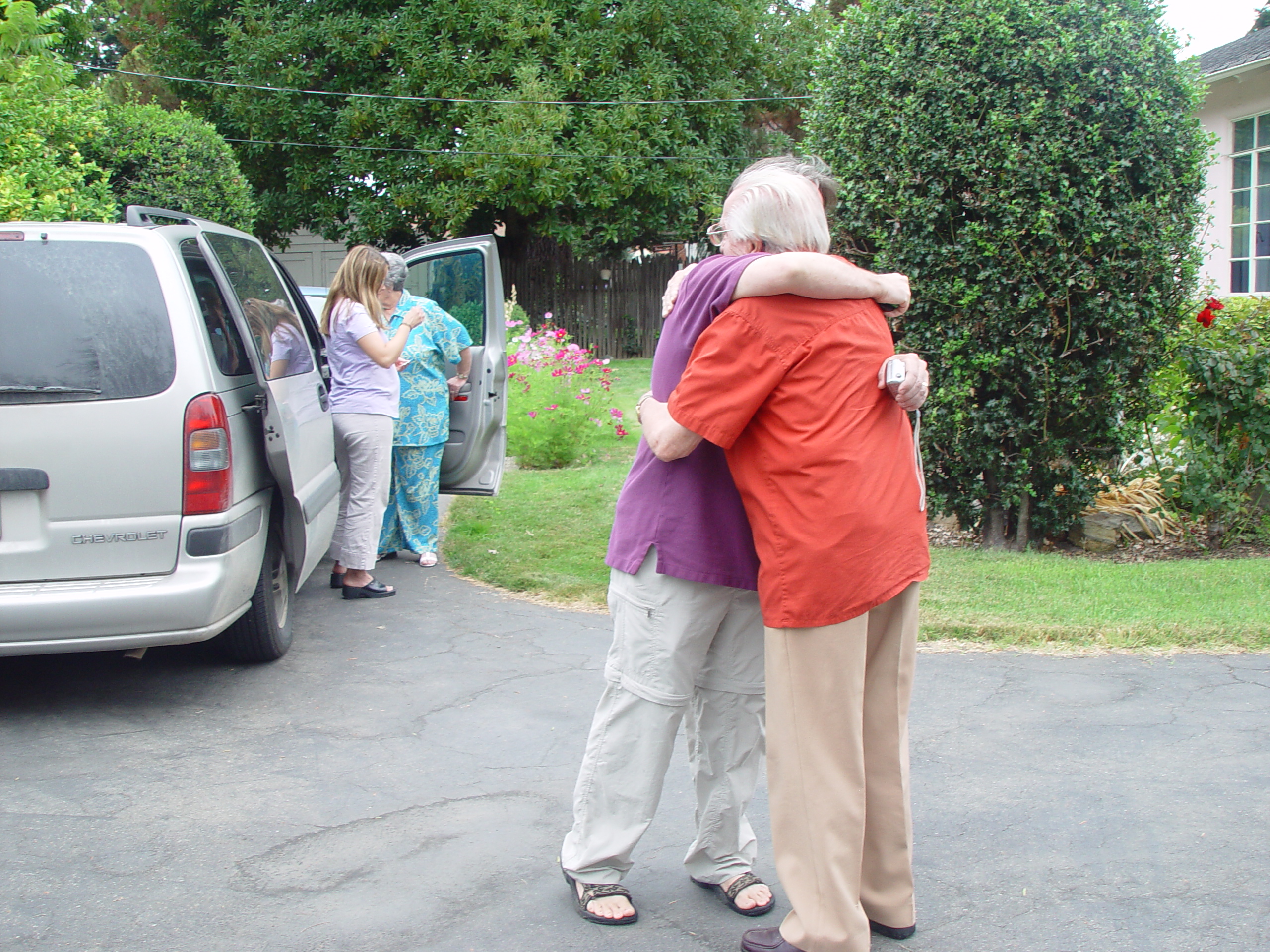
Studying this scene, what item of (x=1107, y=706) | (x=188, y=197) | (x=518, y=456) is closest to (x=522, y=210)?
(x=518, y=456)

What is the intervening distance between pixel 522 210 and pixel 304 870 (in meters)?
18.9

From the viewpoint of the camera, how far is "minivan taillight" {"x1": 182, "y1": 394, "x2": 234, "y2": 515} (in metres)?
4.01

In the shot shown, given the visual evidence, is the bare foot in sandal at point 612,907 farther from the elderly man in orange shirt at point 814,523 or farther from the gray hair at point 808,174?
the gray hair at point 808,174

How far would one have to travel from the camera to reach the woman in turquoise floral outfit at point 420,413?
20.5 ft

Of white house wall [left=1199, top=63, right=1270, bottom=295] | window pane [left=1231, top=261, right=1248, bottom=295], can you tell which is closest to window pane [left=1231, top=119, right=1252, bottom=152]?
white house wall [left=1199, top=63, right=1270, bottom=295]

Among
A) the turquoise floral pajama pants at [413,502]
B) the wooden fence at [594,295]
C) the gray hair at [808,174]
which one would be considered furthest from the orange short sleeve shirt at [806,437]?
the wooden fence at [594,295]

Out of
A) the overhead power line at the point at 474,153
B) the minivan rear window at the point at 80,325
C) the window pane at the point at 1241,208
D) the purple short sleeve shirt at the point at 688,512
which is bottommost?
the purple short sleeve shirt at the point at 688,512

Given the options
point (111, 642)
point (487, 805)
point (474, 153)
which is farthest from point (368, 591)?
point (474, 153)

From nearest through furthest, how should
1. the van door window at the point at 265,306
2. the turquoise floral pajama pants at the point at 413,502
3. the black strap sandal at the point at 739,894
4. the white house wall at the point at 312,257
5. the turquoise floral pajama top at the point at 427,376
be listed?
1. the black strap sandal at the point at 739,894
2. the van door window at the point at 265,306
3. the turquoise floral pajama top at the point at 427,376
4. the turquoise floral pajama pants at the point at 413,502
5. the white house wall at the point at 312,257

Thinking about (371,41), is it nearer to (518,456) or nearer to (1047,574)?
(518,456)

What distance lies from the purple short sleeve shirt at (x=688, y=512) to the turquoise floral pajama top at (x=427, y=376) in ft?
12.9

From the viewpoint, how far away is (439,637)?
5281 mm

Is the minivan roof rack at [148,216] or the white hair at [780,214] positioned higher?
the minivan roof rack at [148,216]

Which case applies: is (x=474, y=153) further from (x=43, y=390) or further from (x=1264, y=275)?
(x=43, y=390)
